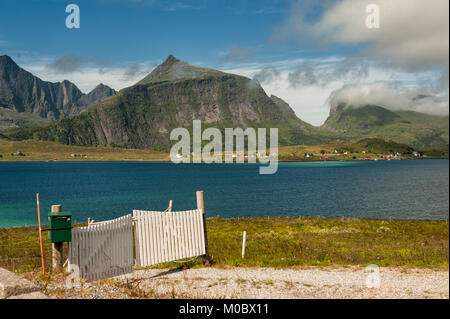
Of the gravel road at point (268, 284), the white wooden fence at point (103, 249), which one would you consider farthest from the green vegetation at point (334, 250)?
the white wooden fence at point (103, 249)

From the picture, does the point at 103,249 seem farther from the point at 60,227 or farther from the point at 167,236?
the point at 167,236

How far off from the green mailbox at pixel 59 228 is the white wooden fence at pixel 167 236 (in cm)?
359

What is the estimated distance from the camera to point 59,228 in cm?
1588

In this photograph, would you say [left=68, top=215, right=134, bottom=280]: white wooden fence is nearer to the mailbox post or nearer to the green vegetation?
the mailbox post

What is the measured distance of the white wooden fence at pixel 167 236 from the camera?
18.9 metres

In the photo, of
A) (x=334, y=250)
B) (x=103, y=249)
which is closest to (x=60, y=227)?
(x=103, y=249)

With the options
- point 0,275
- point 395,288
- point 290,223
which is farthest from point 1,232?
point 395,288

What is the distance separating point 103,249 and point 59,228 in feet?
7.67

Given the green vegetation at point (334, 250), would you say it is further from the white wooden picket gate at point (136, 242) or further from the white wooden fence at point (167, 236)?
the white wooden picket gate at point (136, 242)

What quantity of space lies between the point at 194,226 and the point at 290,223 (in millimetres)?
29884

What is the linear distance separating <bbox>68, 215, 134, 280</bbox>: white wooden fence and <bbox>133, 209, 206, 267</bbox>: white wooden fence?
25.8 inches

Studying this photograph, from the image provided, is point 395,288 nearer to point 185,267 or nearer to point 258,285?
point 258,285

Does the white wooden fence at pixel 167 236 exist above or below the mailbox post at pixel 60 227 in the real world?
below
